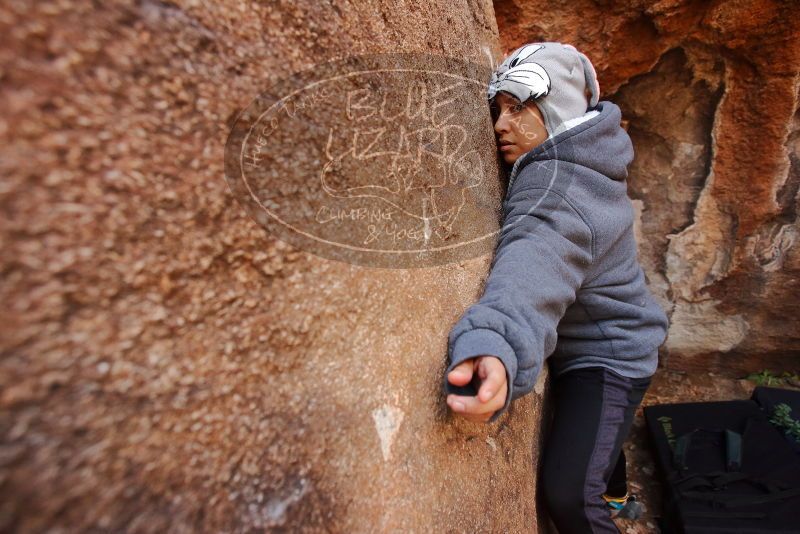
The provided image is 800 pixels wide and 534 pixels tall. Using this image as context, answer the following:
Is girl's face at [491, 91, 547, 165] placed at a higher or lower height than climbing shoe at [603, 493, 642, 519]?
higher

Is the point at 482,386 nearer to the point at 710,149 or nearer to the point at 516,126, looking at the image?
the point at 516,126

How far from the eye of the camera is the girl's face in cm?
97

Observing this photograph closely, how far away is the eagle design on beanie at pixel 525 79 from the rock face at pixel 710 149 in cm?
57

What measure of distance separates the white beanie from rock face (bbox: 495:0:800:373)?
0.53 m

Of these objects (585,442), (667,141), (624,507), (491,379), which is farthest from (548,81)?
(624,507)

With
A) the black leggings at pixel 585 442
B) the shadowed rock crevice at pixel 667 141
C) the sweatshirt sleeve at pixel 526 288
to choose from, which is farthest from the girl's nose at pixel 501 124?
the shadowed rock crevice at pixel 667 141

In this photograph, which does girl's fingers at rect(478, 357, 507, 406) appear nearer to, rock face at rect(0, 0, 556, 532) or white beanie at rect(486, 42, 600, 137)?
rock face at rect(0, 0, 556, 532)

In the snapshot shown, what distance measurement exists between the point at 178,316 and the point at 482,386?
1.18 ft

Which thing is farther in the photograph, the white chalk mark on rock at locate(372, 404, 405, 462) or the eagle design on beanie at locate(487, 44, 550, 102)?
the eagle design on beanie at locate(487, 44, 550, 102)

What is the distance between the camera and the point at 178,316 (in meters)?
0.39

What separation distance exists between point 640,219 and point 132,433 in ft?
6.11

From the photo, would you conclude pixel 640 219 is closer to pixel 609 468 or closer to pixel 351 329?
pixel 609 468

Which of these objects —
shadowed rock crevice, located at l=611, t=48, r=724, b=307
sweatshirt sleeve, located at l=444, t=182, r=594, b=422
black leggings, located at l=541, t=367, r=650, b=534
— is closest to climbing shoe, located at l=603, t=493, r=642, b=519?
black leggings, located at l=541, t=367, r=650, b=534

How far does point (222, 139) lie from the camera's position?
428mm
